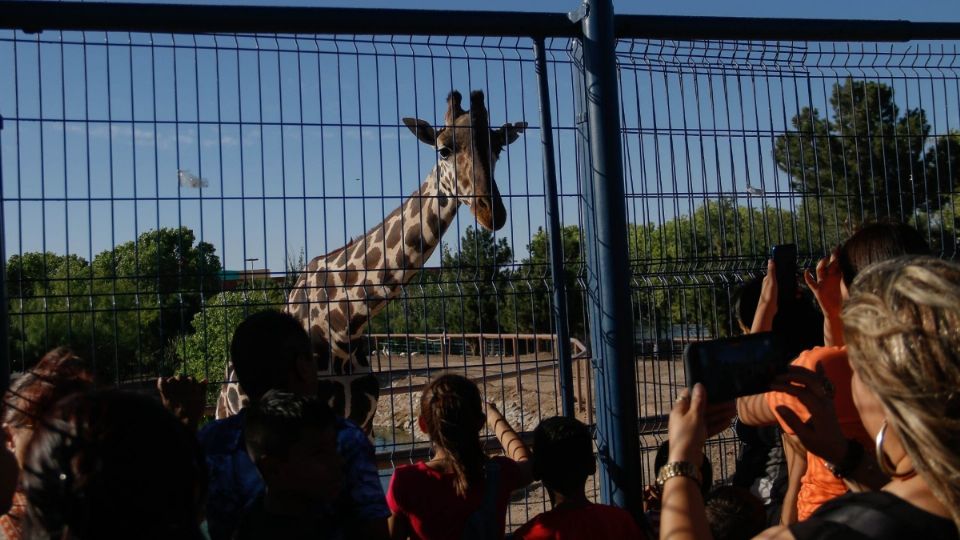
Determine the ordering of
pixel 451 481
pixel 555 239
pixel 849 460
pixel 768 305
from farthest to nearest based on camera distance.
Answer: pixel 555 239 < pixel 768 305 < pixel 451 481 < pixel 849 460

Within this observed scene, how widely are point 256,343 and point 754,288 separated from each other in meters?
2.21

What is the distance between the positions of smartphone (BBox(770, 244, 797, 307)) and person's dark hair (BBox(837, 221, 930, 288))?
0.35m

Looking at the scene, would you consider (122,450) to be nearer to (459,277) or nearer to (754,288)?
(459,277)

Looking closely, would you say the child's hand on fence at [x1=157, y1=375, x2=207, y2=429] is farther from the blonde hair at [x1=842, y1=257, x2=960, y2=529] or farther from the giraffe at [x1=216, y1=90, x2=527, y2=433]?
the blonde hair at [x1=842, y1=257, x2=960, y2=529]

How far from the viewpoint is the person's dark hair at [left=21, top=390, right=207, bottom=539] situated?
1.43 meters

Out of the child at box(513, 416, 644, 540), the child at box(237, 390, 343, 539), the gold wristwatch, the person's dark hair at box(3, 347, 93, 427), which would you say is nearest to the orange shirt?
the child at box(513, 416, 644, 540)

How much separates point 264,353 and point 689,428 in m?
1.26

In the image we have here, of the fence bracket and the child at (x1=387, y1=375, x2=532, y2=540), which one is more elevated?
the fence bracket

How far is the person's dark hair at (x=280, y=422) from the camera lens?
2.14m

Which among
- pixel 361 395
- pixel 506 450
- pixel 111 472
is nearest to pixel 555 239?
pixel 506 450

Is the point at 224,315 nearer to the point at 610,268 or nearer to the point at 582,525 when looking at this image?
the point at 610,268

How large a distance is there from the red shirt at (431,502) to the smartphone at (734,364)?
102 centimetres

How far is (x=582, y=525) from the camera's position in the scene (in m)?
2.57

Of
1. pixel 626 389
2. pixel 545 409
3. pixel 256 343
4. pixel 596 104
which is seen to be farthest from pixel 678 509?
pixel 545 409
